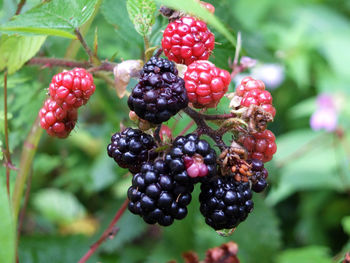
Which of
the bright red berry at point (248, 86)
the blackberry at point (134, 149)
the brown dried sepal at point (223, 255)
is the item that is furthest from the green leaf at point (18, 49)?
the brown dried sepal at point (223, 255)

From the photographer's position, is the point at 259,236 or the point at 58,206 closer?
the point at 259,236

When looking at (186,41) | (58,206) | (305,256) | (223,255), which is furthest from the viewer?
(58,206)

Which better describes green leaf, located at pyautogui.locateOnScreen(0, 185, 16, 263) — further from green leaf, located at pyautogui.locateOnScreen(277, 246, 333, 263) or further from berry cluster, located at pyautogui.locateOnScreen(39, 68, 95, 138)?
green leaf, located at pyautogui.locateOnScreen(277, 246, 333, 263)

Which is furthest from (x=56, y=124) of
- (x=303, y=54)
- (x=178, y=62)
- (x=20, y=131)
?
(x=303, y=54)

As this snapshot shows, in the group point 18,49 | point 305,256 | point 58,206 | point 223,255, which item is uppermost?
point 18,49

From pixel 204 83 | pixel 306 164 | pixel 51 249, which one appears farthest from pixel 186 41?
pixel 306 164

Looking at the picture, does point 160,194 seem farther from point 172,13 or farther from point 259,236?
point 259,236
